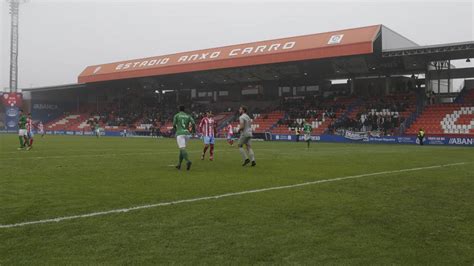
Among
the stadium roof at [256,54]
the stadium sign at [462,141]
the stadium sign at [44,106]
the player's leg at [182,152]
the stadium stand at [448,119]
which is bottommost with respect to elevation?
A: the stadium sign at [462,141]

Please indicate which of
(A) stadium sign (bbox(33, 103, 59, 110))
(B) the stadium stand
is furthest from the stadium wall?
(A) stadium sign (bbox(33, 103, 59, 110))

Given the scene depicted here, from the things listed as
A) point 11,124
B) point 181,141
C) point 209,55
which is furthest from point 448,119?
point 11,124

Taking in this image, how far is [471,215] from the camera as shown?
666cm

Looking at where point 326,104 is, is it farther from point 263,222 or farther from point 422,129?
point 263,222

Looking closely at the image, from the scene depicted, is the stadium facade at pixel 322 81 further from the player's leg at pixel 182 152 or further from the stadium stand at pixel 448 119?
the player's leg at pixel 182 152

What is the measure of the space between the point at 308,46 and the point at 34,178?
32539 millimetres

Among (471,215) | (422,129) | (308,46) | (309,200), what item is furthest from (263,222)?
(308,46)

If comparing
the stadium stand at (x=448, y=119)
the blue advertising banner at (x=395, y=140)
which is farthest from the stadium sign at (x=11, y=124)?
the stadium stand at (x=448, y=119)

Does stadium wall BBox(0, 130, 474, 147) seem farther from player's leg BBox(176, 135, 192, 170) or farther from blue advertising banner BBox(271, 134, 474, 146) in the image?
player's leg BBox(176, 135, 192, 170)

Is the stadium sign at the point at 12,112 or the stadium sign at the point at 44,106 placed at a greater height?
the stadium sign at the point at 44,106

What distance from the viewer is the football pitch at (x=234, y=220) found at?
465cm

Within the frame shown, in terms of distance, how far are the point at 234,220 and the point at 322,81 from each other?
156 feet

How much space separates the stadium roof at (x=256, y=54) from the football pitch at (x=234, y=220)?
27.9m

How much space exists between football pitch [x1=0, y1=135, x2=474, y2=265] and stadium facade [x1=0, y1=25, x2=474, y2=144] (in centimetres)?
2883
